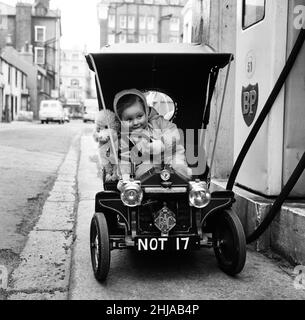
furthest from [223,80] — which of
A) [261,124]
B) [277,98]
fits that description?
[261,124]

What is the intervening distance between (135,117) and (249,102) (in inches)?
53.0

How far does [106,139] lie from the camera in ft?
12.4

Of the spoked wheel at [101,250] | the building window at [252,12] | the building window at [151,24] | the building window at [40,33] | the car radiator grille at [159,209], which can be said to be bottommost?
the spoked wheel at [101,250]

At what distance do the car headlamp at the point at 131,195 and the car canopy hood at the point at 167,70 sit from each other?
1.10 m

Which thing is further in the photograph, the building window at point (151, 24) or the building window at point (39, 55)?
the building window at point (151, 24)

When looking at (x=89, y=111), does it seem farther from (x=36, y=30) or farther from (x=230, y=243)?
(x=230, y=243)

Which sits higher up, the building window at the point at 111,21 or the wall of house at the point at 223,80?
the building window at the point at 111,21

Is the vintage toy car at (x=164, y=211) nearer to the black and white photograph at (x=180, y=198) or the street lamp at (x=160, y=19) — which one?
the black and white photograph at (x=180, y=198)

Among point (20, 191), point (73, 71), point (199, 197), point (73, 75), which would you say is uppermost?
point (73, 71)

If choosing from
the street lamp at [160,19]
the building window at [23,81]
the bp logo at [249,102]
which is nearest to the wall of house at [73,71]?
the street lamp at [160,19]

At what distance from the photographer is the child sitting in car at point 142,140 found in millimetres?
3682

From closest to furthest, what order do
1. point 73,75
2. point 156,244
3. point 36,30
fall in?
1. point 156,244
2. point 36,30
3. point 73,75

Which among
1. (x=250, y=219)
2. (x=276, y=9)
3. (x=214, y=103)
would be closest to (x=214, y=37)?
(x=214, y=103)

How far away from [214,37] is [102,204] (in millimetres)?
3532
